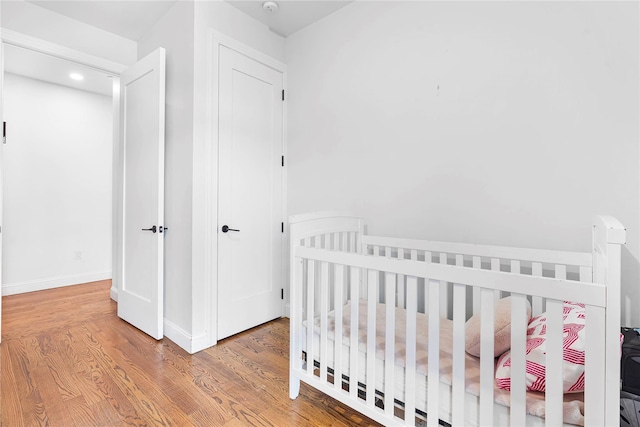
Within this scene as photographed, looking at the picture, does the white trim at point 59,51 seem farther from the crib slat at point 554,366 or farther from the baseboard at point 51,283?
the crib slat at point 554,366

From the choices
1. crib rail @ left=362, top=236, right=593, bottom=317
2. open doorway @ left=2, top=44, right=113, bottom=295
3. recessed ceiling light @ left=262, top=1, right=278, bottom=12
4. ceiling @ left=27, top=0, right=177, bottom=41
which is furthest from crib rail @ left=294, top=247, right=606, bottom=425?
open doorway @ left=2, top=44, right=113, bottom=295

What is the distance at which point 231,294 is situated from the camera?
2.47 m

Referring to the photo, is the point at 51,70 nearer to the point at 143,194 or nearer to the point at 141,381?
the point at 143,194

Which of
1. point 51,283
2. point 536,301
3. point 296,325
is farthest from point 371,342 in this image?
point 51,283

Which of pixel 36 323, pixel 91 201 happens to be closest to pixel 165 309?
pixel 36 323

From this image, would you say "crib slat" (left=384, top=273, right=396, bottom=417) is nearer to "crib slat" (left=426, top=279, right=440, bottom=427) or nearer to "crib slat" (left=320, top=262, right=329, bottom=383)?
"crib slat" (left=426, top=279, right=440, bottom=427)

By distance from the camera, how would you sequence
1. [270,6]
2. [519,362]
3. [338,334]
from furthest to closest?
1. [270,6]
2. [338,334]
3. [519,362]

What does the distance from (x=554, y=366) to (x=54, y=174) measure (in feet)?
16.3

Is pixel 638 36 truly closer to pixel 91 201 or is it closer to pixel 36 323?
pixel 36 323

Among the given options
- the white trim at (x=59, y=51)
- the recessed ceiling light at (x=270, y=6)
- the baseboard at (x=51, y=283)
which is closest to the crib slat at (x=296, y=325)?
the recessed ceiling light at (x=270, y=6)

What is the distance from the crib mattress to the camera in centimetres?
101

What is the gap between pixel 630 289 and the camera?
1.45 m

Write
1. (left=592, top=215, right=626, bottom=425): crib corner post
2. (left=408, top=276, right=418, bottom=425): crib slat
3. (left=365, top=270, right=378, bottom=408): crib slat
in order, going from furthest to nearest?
(left=365, top=270, right=378, bottom=408): crib slat
(left=408, top=276, right=418, bottom=425): crib slat
(left=592, top=215, right=626, bottom=425): crib corner post

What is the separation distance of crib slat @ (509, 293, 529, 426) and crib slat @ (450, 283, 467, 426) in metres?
0.15
